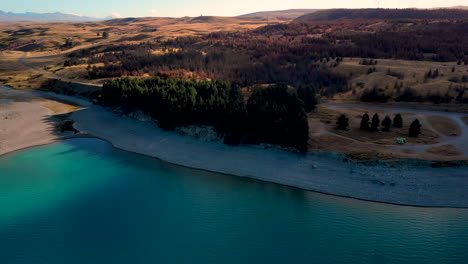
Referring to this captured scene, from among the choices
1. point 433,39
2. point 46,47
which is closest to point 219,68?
point 433,39

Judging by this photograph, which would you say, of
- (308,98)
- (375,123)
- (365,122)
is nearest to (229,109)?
(308,98)

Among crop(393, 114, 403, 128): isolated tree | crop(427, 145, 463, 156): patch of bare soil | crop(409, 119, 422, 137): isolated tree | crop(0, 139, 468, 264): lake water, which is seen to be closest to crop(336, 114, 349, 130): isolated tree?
crop(393, 114, 403, 128): isolated tree

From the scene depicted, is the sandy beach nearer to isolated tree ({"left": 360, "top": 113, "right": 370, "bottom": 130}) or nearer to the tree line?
the tree line

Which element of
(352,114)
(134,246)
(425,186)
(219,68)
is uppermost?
(219,68)

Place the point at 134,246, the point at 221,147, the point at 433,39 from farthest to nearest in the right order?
the point at 433,39
the point at 221,147
the point at 134,246

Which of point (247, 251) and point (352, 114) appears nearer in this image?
point (247, 251)

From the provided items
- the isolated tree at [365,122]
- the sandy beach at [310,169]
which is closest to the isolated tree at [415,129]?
the isolated tree at [365,122]

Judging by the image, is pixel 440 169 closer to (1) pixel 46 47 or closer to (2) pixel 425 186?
(2) pixel 425 186
